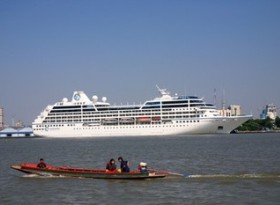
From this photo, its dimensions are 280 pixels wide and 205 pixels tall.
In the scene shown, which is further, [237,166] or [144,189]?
[237,166]

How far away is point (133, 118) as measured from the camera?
382 ft

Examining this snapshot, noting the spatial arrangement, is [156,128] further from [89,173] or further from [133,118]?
[89,173]

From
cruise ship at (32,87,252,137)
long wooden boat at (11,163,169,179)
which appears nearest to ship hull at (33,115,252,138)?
cruise ship at (32,87,252,137)

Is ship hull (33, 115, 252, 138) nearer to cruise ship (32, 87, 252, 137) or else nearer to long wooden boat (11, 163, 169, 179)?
cruise ship (32, 87, 252, 137)

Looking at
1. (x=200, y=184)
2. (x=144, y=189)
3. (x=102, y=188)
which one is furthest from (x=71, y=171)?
(x=200, y=184)

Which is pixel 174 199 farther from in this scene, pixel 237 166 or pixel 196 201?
pixel 237 166

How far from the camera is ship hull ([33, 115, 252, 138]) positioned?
356 ft

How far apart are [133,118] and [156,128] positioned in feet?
22.6

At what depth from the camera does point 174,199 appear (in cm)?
2261

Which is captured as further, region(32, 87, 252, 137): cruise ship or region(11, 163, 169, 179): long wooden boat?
region(32, 87, 252, 137): cruise ship

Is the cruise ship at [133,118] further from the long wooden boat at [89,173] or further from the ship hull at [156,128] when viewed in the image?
the long wooden boat at [89,173]

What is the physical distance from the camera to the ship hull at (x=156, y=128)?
10838cm

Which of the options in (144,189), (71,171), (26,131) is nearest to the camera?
(144,189)

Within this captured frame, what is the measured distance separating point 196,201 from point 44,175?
501 inches
